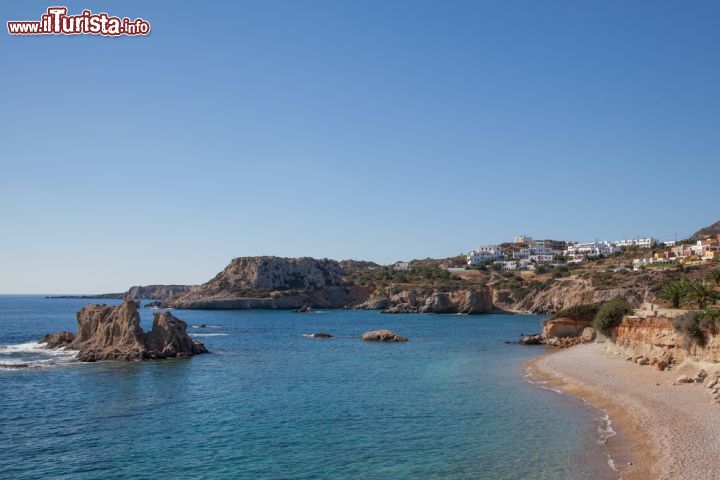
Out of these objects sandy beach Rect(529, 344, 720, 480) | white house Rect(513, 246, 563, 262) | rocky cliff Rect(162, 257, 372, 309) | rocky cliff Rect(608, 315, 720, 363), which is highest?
white house Rect(513, 246, 563, 262)

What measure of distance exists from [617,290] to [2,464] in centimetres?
9124

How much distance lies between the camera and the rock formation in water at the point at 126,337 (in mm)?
44438

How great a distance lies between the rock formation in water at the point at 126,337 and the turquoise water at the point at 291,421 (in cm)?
225

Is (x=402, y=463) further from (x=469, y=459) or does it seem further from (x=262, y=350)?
(x=262, y=350)

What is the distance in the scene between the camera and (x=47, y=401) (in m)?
28.8

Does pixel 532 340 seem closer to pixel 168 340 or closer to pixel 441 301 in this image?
pixel 168 340

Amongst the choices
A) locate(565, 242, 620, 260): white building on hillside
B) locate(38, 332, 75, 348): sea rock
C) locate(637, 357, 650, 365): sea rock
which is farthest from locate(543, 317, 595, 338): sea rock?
locate(565, 242, 620, 260): white building on hillside

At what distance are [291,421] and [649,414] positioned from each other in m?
14.8

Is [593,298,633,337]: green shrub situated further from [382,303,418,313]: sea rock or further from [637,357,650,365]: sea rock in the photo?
[382,303,418,313]: sea rock

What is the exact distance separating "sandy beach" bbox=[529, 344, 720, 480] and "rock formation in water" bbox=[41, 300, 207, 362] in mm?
27832

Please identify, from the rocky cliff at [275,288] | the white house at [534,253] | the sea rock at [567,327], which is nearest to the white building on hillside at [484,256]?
the white house at [534,253]

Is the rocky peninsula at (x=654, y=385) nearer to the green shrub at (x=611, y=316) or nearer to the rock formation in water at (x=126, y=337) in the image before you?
the green shrub at (x=611, y=316)

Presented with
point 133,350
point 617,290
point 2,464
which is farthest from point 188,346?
point 617,290

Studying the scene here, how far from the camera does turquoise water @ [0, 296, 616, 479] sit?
18.5 m
